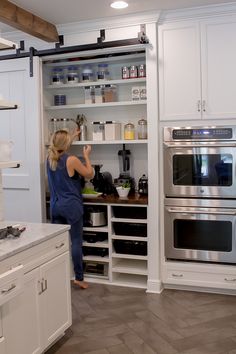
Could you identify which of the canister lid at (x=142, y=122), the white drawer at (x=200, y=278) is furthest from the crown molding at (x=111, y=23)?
the white drawer at (x=200, y=278)

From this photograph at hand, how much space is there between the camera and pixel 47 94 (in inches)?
179

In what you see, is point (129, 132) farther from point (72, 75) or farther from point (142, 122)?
point (72, 75)

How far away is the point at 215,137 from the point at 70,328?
6.76 feet

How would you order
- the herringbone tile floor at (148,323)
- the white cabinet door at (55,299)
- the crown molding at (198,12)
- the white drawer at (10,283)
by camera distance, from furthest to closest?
the crown molding at (198,12) → the herringbone tile floor at (148,323) → the white cabinet door at (55,299) → the white drawer at (10,283)

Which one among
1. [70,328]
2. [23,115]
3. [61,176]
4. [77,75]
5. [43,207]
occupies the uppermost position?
[77,75]

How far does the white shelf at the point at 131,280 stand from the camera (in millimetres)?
→ 4129

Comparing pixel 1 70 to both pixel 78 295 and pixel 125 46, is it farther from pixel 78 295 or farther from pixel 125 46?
pixel 78 295

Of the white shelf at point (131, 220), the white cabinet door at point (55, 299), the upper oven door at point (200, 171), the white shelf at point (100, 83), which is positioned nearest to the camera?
the white cabinet door at point (55, 299)

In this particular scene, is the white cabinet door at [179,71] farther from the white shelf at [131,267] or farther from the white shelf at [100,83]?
the white shelf at [131,267]

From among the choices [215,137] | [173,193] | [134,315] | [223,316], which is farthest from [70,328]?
[215,137]

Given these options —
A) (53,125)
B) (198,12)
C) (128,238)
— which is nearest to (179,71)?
(198,12)

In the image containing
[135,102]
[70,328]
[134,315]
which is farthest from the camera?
[135,102]

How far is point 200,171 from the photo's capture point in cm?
379

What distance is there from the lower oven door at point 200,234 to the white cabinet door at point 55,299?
1.29 m
